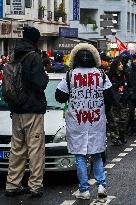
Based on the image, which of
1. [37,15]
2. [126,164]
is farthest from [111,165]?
[37,15]

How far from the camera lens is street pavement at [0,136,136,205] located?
8.72 metres

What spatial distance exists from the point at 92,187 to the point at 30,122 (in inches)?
51.9

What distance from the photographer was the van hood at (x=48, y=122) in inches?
380

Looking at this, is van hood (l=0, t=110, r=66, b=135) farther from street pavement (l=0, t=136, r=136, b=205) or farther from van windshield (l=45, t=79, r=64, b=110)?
street pavement (l=0, t=136, r=136, b=205)

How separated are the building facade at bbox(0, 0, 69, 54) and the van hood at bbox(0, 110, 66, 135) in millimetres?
23223

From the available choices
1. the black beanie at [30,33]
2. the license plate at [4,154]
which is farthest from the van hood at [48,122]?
the black beanie at [30,33]

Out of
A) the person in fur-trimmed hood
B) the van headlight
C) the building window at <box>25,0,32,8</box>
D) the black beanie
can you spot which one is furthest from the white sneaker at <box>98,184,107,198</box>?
the building window at <box>25,0,32,8</box>

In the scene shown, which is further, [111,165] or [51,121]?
[111,165]

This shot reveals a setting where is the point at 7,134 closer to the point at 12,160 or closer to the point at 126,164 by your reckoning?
the point at 12,160

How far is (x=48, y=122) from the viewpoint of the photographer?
9992 mm

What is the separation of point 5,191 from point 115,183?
1.57 metres

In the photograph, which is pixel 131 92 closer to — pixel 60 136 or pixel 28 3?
pixel 60 136

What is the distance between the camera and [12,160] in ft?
29.9

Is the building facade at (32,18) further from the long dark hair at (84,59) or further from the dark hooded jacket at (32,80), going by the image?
the long dark hair at (84,59)
